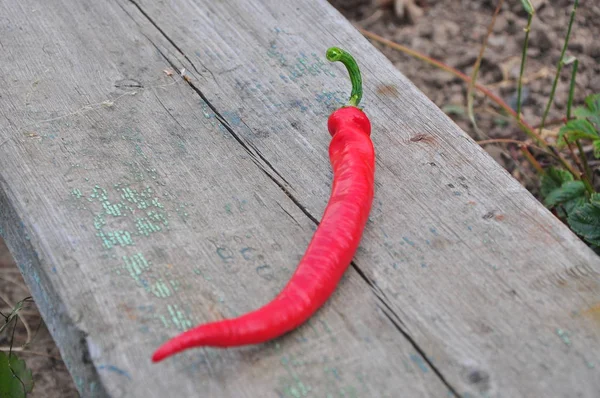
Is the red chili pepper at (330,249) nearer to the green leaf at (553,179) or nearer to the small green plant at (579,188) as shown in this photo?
the small green plant at (579,188)

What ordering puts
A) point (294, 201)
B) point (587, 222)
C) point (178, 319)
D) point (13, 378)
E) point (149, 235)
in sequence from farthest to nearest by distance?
1. point (587, 222)
2. point (13, 378)
3. point (294, 201)
4. point (149, 235)
5. point (178, 319)

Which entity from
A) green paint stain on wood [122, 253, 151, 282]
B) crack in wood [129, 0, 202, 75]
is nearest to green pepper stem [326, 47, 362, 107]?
crack in wood [129, 0, 202, 75]

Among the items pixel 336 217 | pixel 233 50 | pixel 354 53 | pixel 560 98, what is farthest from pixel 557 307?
pixel 560 98

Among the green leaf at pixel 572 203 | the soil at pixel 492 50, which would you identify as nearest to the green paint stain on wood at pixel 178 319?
the green leaf at pixel 572 203

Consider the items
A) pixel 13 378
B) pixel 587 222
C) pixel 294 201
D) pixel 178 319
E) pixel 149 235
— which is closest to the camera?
pixel 178 319

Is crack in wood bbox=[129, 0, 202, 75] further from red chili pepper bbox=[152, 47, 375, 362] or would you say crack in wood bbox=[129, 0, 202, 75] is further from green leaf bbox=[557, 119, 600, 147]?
green leaf bbox=[557, 119, 600, 147]

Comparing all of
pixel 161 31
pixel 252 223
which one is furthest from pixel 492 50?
pixel 252 223

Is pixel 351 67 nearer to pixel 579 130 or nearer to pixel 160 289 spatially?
pixel 160 289
